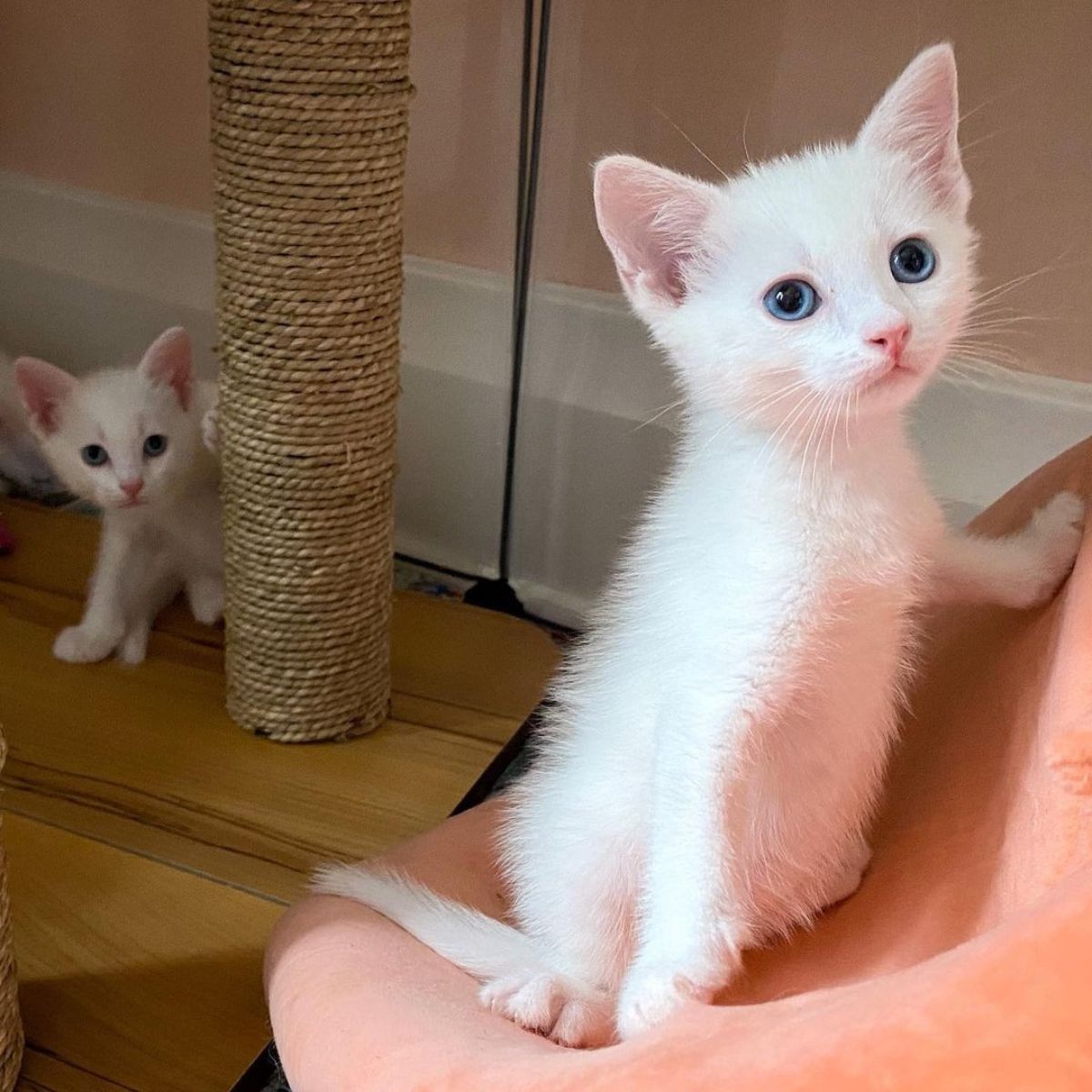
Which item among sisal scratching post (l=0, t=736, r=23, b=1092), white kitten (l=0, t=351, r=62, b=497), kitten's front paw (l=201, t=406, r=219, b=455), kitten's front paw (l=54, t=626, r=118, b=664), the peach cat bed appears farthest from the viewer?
white kitten (l=0, t=351, r=62, b=497)

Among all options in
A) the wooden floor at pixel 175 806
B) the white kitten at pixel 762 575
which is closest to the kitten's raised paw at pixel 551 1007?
the white kitten at pixel 762 575

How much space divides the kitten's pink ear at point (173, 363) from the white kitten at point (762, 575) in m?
0.80

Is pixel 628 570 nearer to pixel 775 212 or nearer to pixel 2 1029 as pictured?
pixel 775 212

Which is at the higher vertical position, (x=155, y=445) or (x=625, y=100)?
(x=625, y=100)

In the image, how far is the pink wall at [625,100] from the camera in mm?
1257

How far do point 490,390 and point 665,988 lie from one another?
3.45 ft

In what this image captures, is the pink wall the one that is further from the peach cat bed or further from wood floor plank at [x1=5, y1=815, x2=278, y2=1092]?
wood floor plank at [x1=5, y1=815, x2=278, y2=1092]

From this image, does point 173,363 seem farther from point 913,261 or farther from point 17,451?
point 913,261

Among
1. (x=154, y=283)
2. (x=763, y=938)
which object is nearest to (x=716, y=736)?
(x=763, y=938)

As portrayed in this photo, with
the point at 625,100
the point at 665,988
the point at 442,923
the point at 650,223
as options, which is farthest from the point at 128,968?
the point at 625,100

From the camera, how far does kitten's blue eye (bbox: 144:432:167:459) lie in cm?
146

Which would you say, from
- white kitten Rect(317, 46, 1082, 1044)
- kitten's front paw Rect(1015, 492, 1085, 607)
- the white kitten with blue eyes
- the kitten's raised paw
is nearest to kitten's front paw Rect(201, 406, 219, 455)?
the white kitten with blue eyes

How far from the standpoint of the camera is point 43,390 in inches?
57.4

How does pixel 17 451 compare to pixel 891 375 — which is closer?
pixel 891 375
